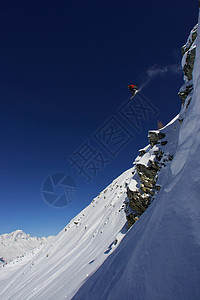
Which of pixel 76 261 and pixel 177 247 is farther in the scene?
pixel 76 261

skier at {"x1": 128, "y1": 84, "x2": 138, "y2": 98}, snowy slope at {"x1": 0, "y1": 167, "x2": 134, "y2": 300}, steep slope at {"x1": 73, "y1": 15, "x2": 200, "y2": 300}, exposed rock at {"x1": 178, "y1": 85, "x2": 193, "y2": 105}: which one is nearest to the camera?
steep slope at {"x1": 73, "y1": 15, "x2": 200, "y2": 300}

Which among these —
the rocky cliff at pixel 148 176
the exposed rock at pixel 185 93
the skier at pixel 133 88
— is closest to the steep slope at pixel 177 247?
the exposed rock at pixel 185 93

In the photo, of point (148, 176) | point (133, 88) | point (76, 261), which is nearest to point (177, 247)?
point (148, 176)

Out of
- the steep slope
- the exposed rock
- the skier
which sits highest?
the skier

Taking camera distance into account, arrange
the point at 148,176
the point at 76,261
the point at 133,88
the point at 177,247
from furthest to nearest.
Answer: the point at 76,261
the point at 133,88
the point at 148,176
the point at 177,247

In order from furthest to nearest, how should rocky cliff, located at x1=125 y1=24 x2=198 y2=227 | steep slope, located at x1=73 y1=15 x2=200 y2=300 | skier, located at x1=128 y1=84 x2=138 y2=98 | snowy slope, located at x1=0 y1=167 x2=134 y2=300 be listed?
1. skier, located at x1=128 y1=84 x2=138 y2=98
2. rocky cliff, located at x1=125 y1=24 x2=198 y2=227
3. snowy slope, located at x1=0 y1=167 x2=134 y2=300
4. steep slope, located at x1=73 y1=15 x2=200 y2=300

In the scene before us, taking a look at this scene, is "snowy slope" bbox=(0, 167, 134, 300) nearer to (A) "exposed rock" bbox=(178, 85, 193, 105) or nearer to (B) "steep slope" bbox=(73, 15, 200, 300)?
(B) "steep slope" bbox=(73, 15, 200, 300)

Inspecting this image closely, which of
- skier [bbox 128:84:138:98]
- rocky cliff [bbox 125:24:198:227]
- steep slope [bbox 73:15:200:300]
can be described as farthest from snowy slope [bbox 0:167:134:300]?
skier [bbox 128:84:138:98]

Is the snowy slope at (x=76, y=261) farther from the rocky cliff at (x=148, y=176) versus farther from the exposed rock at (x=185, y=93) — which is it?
the exposed rock at (x=185, y=93)

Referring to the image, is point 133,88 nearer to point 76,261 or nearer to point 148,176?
point 148,176

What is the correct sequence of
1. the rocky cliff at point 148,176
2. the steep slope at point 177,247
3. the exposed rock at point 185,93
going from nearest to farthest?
the steep slope at point 177,247 < the exposed rock at point 185,93 < the rocky cliff at point 148,176

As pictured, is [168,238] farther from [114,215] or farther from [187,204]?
[114,215]

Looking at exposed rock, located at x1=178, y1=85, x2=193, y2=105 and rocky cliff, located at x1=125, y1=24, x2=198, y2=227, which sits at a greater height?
exposed rock, located at x1=178, y1=85, x2=193, y2=105

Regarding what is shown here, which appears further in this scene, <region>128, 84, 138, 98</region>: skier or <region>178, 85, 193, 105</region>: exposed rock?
<region>128, 84, 138, 98</region>: skier
